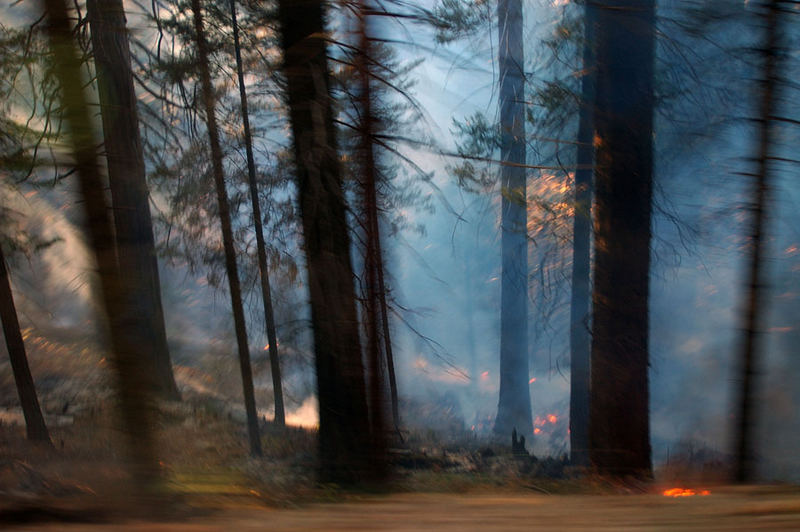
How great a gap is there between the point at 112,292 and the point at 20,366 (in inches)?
260

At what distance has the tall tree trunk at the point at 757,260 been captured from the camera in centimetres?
463

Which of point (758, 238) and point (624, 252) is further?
point (624, 252)

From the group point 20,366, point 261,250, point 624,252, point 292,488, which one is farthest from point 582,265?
point 20,366

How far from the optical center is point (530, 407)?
13.5 m

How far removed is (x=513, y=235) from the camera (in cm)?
1112

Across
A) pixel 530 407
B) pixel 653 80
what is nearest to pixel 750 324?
pixel 653 80

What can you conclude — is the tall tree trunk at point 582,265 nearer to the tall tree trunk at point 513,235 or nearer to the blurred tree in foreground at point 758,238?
the tall tree trunk at point 513,235

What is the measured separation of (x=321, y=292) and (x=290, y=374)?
15.0 feet

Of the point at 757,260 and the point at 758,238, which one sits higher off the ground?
the point at 758,238

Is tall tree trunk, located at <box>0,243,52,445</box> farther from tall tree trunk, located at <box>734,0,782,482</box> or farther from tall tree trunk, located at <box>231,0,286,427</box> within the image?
tall tree trunk, located at <box>734,0,782,482</box>

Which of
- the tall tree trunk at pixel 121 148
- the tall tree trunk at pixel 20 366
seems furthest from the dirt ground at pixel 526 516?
the tall tree trunk at pixel 20 366

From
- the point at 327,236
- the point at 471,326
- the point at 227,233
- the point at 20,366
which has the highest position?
the point at 227,233

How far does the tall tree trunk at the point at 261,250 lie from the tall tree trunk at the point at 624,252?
504 centimetres

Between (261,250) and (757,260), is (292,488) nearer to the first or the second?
(261,250)
